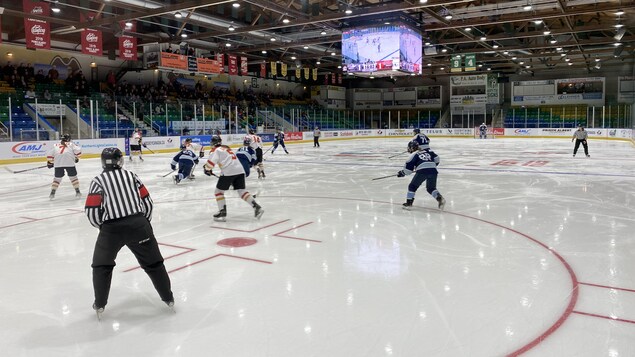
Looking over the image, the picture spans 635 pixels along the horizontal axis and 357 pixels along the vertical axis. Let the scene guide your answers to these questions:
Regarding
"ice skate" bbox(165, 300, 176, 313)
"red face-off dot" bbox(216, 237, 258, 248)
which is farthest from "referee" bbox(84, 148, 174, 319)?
"red face-off dot" bbox(216, 237, 258, 248)

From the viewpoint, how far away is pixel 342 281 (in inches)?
174

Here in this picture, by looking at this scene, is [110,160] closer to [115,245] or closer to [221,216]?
[115,245]

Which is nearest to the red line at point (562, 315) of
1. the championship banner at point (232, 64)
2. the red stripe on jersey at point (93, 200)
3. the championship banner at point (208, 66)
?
the red stripe on jersey at point (93, 200)

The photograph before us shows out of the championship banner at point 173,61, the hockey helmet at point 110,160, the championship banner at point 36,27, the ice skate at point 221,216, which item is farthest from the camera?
the championship banner at point 173,61

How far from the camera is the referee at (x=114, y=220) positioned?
11.6 feet

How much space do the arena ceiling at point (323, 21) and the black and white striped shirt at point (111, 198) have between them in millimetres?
12540

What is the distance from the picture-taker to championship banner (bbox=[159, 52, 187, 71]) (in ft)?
73.2

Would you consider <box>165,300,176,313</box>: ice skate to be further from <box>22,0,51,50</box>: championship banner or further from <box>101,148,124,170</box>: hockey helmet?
<box>22,0,51,50</box>: championship banner

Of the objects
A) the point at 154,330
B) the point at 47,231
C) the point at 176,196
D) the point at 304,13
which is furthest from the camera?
the point at 304,13

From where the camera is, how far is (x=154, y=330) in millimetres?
3420

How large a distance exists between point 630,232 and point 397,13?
1510cm

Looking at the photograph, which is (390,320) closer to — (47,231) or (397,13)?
(47,231)

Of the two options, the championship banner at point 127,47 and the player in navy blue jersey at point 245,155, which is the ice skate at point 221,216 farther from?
the championship banner at point 127,47

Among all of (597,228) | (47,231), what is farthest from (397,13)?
(47,231)
